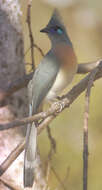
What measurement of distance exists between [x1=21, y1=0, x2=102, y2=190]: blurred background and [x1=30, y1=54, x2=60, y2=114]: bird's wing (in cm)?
109

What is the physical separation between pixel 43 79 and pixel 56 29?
368 millimetres

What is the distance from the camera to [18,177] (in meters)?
2.08

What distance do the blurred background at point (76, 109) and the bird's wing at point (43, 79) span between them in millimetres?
1092

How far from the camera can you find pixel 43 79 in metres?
2.01

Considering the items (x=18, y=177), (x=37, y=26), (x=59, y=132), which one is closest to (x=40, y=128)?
(x=18, y=177)

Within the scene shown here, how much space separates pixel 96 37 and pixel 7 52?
2474mm

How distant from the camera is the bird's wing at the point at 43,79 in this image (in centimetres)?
193

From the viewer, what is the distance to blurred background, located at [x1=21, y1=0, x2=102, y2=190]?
3473mm

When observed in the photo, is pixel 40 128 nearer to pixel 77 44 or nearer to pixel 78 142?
pixel 78 142

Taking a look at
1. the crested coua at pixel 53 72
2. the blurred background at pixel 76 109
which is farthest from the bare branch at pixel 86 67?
the blurred background at pixel 76 109

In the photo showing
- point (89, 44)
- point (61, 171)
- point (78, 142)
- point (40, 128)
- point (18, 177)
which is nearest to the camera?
point (40, 128)

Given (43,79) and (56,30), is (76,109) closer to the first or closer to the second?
(56,30)

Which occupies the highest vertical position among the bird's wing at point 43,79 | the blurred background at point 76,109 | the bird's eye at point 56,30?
the bird's eye at point 56,30

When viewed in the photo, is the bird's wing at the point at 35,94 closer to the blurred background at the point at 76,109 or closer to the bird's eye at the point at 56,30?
the bird's eye at the point at 56,30
